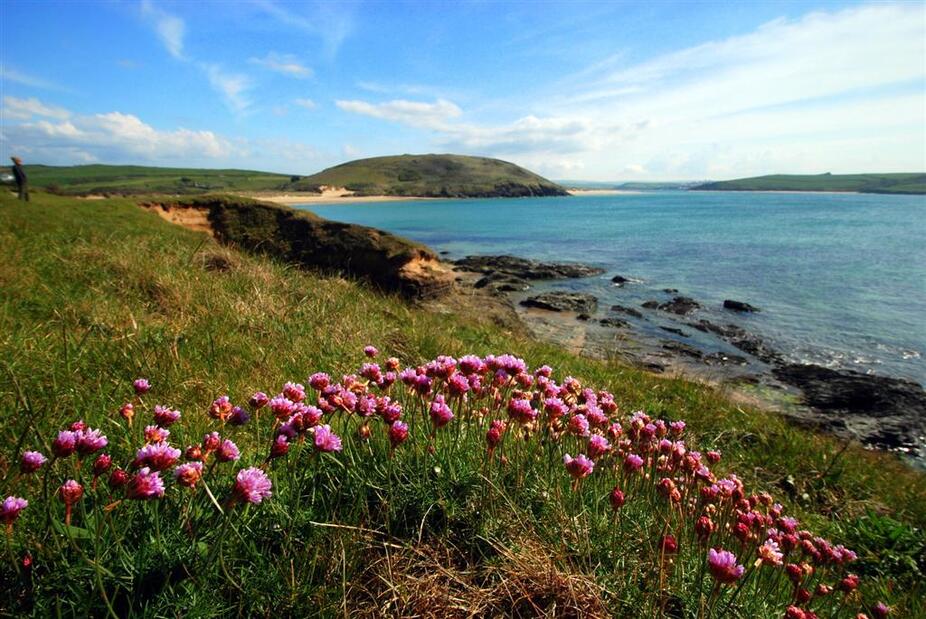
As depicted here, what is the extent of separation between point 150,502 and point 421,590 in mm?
1168

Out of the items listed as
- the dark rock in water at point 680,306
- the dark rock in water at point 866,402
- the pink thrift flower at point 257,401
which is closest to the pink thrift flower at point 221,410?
the pink thrift flower at point 257,401

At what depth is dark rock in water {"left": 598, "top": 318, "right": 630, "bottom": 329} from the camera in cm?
1874

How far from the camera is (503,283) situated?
88.1 ft

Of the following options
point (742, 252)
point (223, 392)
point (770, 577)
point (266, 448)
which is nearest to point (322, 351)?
point (223, 392)

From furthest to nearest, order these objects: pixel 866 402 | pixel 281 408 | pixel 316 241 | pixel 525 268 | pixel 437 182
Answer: pixel 437 182 < pixel 525 268 < pixel 316 241 < pixel 866 402 < pixel 281 408

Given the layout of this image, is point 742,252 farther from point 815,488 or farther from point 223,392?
point 223,392

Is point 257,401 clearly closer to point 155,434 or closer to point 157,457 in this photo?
point 155,434

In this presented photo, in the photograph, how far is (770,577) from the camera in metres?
2.71

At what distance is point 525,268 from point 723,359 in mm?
17351

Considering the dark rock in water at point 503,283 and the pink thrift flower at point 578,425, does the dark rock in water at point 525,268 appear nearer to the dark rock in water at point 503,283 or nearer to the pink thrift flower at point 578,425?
the dark rock in water at point 503,283

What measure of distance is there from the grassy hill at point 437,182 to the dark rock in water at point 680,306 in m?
136

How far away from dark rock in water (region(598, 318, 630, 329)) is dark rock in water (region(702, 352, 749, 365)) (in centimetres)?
373

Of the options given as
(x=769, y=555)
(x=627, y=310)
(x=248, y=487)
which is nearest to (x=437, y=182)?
(x=627, y=310)

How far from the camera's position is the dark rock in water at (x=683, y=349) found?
15.5m
